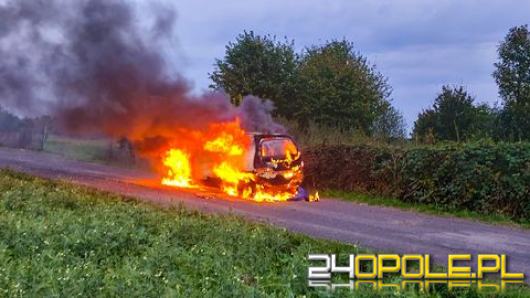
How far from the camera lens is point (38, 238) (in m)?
8.21

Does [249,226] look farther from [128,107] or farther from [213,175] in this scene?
[128,107]

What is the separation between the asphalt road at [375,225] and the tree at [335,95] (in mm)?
12849

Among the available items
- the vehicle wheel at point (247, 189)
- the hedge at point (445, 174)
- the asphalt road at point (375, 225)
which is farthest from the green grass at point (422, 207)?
the vehicle wheel at point (247, 189)

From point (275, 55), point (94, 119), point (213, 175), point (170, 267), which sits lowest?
point (170, 267)

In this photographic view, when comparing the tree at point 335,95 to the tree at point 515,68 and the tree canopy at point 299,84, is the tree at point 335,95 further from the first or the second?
the tree at point 515,68

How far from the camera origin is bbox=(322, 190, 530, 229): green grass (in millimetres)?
13711

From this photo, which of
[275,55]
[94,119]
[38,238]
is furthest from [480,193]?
[275,55]

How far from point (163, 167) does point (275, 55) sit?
11.9 metres

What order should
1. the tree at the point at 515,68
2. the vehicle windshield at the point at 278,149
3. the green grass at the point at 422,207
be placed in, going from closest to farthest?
the green grass at the point at 422,207 → the vehicle windshield at the point at 278,149 → the tree at the point at 515,68

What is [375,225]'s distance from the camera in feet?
41.0

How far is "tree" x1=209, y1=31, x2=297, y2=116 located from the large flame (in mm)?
9850

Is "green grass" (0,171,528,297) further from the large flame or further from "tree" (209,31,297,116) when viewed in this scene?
"tree" (209,31,297,116)

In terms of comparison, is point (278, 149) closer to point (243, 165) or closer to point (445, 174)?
point (243, 165)

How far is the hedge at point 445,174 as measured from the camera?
46.2 feet
